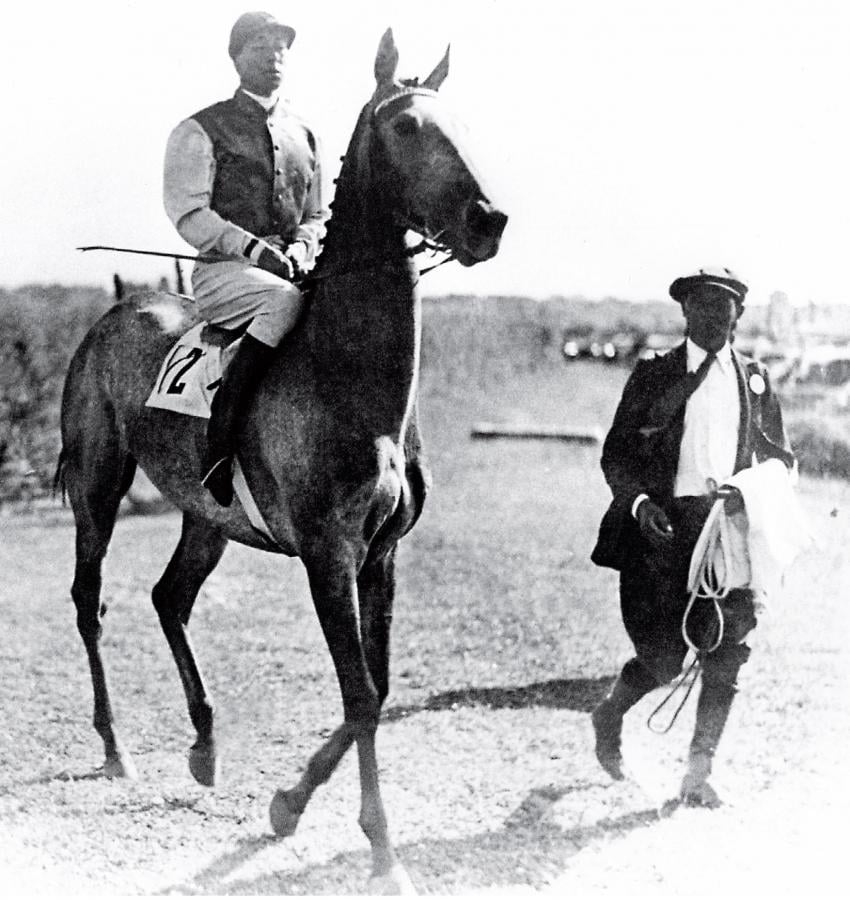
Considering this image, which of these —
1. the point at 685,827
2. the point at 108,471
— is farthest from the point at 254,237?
the point at 685,827

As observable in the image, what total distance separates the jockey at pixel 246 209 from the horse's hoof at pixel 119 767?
1.43 metres

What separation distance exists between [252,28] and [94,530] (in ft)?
7.46

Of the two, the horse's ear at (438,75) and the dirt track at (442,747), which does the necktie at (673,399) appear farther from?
the horse's ear at (438,75)

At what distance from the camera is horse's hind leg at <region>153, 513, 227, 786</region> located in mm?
4844

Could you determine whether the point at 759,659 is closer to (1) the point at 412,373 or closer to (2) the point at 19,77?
(1) the point at 412,373

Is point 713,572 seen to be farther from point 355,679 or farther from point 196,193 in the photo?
point 196,193

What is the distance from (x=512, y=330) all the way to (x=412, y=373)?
918cm

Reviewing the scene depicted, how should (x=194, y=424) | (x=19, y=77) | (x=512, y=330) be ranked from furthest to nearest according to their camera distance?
(x=512, y=330), (x=19, y=77), (x=194, y=424)

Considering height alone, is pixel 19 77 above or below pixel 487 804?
above

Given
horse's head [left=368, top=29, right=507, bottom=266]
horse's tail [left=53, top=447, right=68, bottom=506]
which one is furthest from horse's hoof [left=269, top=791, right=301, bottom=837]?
horse's head [left=368, top=29, right=507, bottom=266]

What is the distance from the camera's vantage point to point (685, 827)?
446 cm

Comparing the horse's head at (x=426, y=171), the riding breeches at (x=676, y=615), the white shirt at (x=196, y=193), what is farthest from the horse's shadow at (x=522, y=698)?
the horse's head at (x=426, y=171)

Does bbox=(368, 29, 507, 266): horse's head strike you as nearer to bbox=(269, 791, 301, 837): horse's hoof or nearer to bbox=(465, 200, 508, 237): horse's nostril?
bbox=(465, 200, 508, 237): horse's nostril

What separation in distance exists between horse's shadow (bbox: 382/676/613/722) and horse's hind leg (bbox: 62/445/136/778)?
1429 millimetres
